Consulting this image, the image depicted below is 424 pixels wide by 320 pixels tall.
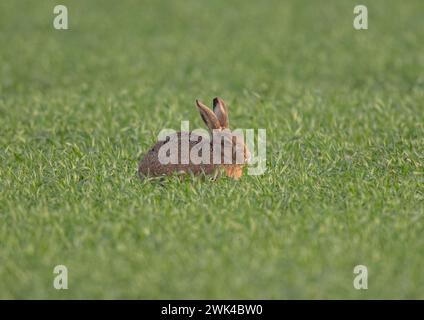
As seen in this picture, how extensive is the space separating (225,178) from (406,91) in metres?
4.98

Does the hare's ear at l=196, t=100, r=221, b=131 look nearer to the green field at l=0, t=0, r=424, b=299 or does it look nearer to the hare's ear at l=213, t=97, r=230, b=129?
the hare's ear at l=213, t=97, r=230, b=129

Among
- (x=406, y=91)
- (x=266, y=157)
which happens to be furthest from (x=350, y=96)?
(x=266, y=157)

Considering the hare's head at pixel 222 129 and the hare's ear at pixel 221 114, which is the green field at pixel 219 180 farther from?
the hare's ear at pixel 221 114

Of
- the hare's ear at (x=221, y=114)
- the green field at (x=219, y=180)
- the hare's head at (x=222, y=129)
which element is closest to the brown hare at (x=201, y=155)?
the hare's head at (x=222, y=129)

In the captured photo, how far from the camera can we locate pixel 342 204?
20.6 feet

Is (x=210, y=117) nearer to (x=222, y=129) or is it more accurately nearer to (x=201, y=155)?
(x=222, y=129)

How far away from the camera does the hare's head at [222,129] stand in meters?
6.81

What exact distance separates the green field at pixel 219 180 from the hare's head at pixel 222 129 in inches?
9.0

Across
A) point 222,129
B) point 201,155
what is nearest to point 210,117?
point 222,129

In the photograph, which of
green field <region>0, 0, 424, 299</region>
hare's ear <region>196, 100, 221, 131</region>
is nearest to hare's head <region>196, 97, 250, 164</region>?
hare's ear <region>196, 100, 221, 131</region>

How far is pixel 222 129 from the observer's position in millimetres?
7039

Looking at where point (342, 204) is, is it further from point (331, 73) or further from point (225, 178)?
point (331, 73)

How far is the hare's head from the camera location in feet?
22.4

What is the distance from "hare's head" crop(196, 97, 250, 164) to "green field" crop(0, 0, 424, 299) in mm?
229
